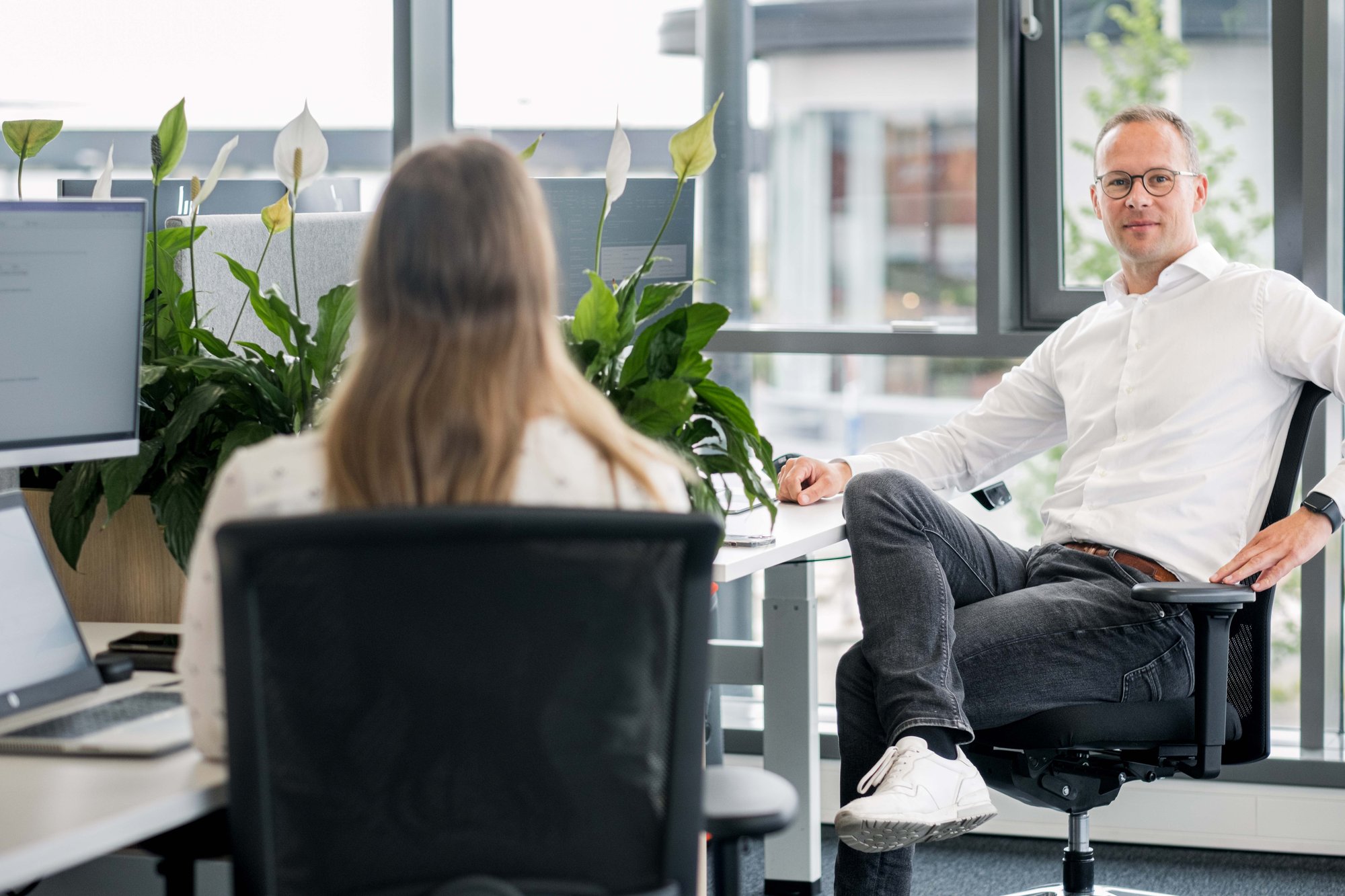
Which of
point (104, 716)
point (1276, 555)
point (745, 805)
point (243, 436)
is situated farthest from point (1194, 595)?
point (104, 716)

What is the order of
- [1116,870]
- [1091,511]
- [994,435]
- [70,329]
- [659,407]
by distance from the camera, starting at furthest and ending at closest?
1. [1116,870]
2. [994,435]
3. [1091,511]
4. [659,407]
5. [70,329]

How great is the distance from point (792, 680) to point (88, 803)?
162 cm

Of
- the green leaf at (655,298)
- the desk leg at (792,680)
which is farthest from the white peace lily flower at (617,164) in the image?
the desk leg at (792,680)

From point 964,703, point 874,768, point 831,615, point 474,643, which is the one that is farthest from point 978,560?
point 474,643

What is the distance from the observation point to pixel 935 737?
2.00 meters

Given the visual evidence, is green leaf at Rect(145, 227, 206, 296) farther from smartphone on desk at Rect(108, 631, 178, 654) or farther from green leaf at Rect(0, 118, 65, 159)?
smartphone on desk at Rect(108, 631, 178, 654)

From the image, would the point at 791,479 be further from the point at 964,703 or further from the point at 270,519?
the point at 270,519

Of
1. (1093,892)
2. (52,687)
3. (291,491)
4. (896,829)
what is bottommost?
(1093,892)

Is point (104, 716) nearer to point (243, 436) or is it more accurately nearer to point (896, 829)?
point (243, 436)

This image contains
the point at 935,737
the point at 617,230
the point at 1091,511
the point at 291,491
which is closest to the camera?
the point at 291,491

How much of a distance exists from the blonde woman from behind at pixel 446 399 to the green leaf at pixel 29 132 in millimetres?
948

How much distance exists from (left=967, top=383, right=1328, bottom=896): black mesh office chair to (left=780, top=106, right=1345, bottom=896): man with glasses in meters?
0.04

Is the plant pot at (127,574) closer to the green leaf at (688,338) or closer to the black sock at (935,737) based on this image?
the green leaf at (688,338)

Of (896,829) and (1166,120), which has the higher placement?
(1166,120)
